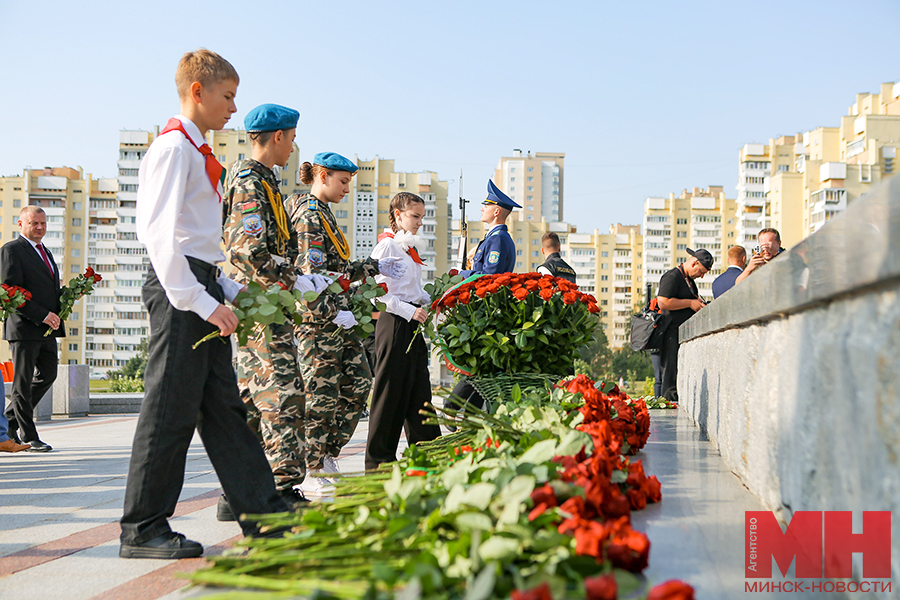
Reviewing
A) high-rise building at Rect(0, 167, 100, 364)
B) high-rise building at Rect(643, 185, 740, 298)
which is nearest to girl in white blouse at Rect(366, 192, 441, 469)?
high-rise building at Rect(0, 167, 100, 364)

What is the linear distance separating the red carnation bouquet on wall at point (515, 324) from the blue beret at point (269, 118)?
1351 mm

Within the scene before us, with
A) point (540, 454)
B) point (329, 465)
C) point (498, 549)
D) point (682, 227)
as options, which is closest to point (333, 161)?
point (329, 465)

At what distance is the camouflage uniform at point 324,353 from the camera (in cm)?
486

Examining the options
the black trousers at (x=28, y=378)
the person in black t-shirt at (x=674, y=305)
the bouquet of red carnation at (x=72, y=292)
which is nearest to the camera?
the black trousers at (x=28, y=378)

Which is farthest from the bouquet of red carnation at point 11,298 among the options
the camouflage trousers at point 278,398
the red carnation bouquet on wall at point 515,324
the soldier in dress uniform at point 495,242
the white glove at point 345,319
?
the red carnation bouquet on wall at point 515,324

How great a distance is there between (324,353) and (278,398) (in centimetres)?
122

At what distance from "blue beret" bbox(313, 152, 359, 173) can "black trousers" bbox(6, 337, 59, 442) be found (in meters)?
4.26

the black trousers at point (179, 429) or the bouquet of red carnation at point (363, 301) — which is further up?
the bouquet of red carnation at point (363, 301)

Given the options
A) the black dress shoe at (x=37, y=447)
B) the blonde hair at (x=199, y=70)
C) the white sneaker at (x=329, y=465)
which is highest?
the blonde hair at (x=199, y=70)

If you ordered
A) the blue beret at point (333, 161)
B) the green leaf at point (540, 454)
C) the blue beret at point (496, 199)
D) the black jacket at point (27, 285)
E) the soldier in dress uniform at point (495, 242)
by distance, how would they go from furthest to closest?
the black jacket at point (27, 285) → the blue beret at point (496, 199) → the soldier in dress uniform at point (495, 242) → the blue beret at point (333, 161) → the green leaf at point (540, 454)

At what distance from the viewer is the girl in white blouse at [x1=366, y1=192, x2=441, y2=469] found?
535cm

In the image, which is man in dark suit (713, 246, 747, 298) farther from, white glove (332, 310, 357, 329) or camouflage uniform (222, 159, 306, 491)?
camouflage uniform (222, 159, 306, 491)

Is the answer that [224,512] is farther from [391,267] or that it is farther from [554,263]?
[554,263]

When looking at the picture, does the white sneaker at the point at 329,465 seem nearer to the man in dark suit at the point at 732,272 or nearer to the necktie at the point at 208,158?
the necktie at the point at 208,158
